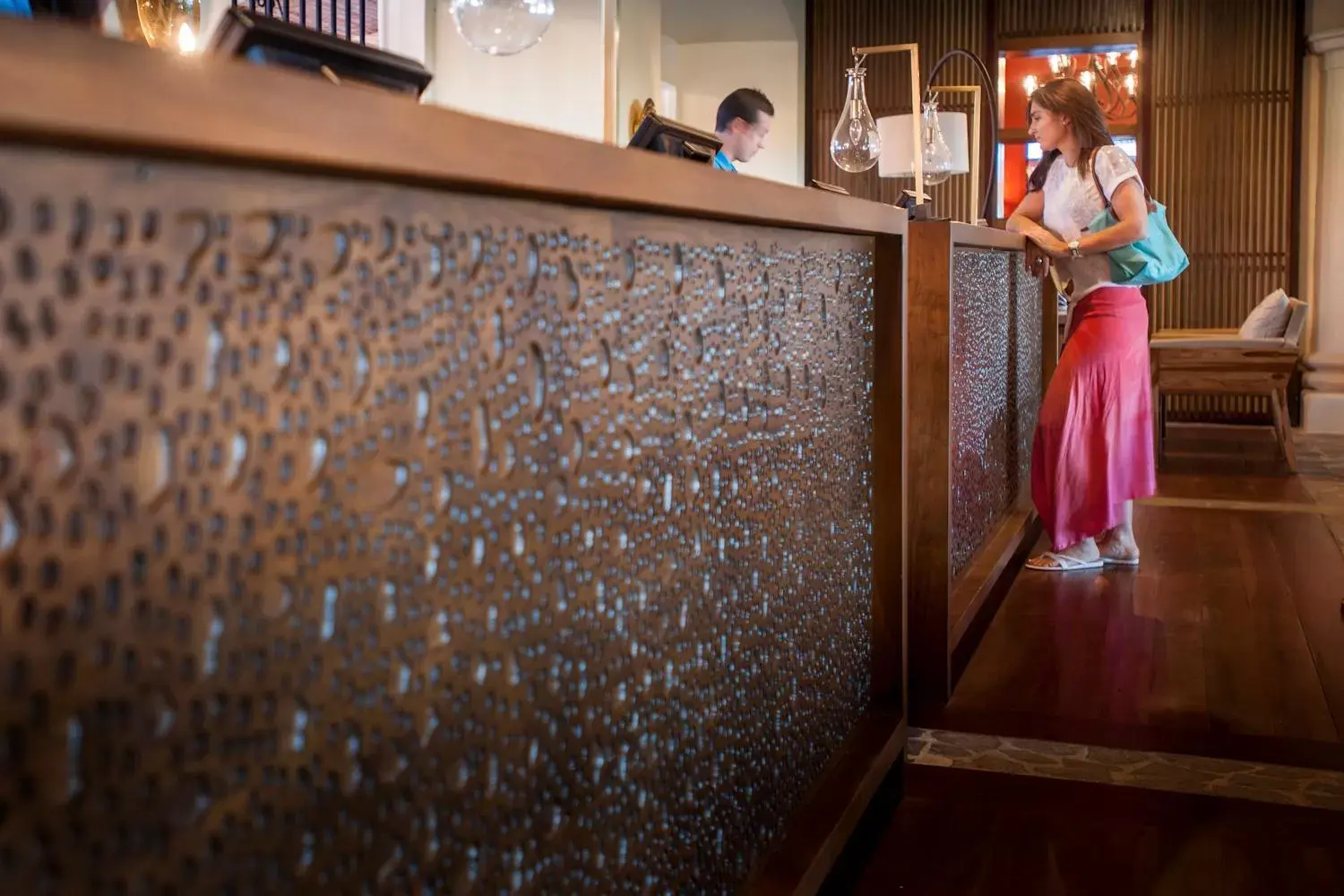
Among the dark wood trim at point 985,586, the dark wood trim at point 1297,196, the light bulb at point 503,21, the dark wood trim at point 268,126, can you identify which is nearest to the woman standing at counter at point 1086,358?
the dark wood trim at point 985,586

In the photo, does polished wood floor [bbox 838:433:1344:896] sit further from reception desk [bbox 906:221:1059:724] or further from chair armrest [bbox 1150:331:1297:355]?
chair armrest [bbox 1150:331:1297:355]

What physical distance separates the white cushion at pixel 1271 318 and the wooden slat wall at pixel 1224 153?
2.24 metres

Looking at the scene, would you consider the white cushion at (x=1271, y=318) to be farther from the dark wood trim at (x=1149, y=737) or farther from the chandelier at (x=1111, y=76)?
the dark wood trim at (x=1149, y=737)

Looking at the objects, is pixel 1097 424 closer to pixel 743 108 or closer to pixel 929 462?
pixel 929 462

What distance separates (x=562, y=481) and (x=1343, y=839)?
168 centimetres

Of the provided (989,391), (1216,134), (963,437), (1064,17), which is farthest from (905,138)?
(1064,17)

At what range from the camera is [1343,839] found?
7.13 feet

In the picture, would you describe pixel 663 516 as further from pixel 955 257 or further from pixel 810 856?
pixel 955 257

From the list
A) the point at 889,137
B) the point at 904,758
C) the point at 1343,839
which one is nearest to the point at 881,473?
the point at 904,758

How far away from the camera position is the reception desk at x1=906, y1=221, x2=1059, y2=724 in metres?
2.87

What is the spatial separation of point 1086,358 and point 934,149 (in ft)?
3.03

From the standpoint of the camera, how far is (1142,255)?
13.0ft

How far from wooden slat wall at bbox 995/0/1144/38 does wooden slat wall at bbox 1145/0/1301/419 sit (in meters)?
0.20

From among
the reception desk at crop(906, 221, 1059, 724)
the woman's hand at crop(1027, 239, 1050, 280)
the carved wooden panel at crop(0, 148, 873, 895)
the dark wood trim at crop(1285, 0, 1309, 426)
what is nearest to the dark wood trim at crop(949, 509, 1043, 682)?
the reception desk at crop(906, 221, 1059, 724)
